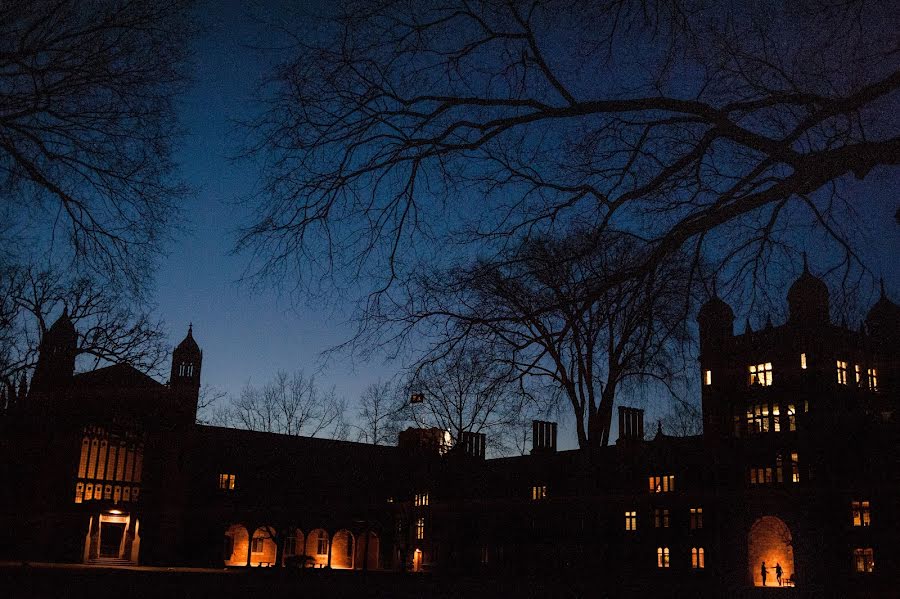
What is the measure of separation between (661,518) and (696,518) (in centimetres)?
260

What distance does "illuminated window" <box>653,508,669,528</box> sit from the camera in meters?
62.0

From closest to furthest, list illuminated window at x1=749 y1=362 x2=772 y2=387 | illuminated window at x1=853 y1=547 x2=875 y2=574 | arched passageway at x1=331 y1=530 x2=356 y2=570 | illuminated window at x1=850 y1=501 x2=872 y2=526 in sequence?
1. illuminated window at x1=853 y1=547 x2=875 y2=574
2. illuminated window at x1=850 y1=501 x2=872 y2=526
3. illuminated window at x1=749 y1=362 x2=772 y2=387
4. arched passageway at x1=331 y1=530 x2=356 y2=570

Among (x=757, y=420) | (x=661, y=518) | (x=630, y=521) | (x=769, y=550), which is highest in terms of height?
(x=757, y=420)

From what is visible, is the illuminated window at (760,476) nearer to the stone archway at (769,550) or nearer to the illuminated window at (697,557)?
the stone archway at (769,550)

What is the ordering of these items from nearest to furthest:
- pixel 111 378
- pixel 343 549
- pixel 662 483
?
pixel 111 378 < pixel 662 483 < pixel 343 549

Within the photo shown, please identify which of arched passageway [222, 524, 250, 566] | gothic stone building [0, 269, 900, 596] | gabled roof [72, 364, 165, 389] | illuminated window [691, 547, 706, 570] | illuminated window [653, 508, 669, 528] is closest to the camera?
gabled roof [72, 364, 165, 389]

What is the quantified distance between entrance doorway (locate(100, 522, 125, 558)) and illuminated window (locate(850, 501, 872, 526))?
5410cm

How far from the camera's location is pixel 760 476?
63219 mm

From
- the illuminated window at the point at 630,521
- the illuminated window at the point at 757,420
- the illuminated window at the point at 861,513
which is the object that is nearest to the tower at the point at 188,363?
the illuminated window at the point at 630,521

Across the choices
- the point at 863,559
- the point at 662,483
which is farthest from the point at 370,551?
the point at 863,559

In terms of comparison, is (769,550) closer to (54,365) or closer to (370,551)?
(370,551)

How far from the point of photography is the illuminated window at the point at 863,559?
53250 millimetres

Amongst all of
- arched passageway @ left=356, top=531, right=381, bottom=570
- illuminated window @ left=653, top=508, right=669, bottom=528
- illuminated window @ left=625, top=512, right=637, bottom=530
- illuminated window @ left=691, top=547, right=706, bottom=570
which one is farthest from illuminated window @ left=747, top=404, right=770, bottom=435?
arched passageway @ left=356, top=531, right=381, bottom=570

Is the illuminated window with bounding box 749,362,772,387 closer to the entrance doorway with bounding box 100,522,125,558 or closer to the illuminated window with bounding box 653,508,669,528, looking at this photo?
the illuminated window with bounding box 653,508,669,528
